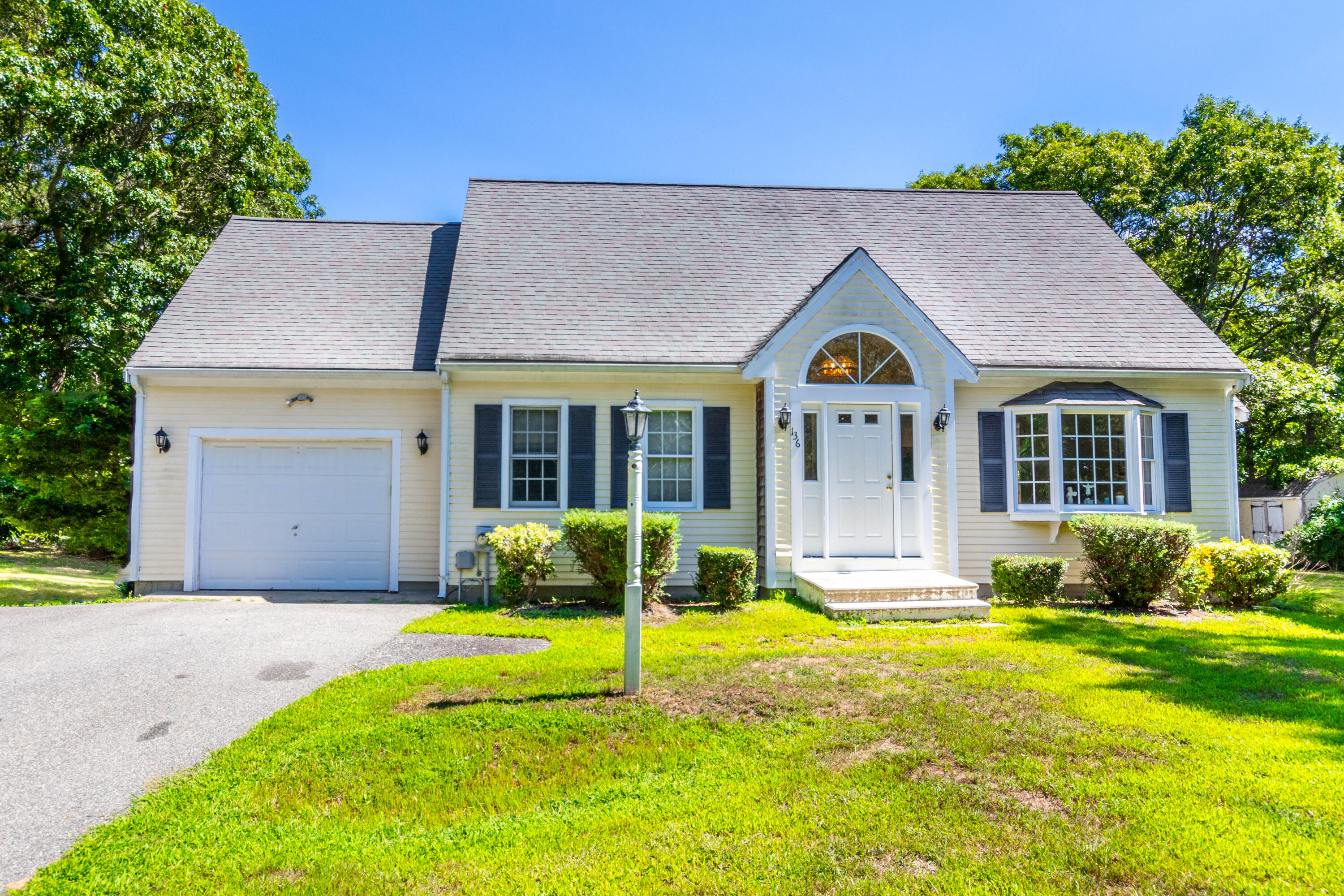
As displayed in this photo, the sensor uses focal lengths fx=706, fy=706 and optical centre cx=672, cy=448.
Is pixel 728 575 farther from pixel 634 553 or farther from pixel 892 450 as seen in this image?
pixel 634 553

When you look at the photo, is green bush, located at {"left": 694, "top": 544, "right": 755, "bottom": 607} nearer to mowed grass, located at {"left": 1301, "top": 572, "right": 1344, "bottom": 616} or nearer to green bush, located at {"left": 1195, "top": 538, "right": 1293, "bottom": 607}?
green bush, located at {"left": 1195, "top": 538, "right": 1293, "bottom": 607}

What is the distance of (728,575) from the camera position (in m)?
8.84

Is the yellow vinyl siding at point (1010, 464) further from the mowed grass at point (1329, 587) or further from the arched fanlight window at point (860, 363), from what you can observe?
the mowed grass at point (1329, 587)

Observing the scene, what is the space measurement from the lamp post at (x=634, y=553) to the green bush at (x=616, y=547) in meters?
2.75

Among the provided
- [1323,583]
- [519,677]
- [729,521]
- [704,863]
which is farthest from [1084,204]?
[704,863]

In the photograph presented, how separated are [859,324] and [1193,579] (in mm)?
5400

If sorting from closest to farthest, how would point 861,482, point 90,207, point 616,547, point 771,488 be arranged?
point 616,547 < point 771,488 < point 861,482 < point 90,207

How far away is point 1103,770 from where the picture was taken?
13.1 ft

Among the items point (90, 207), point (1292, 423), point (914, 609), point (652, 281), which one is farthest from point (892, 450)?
point (90, 207)

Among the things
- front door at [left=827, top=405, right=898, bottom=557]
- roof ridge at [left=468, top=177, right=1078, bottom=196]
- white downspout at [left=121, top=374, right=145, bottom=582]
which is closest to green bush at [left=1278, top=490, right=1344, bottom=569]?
roof ridge at [left=468, top=177, right=1078, bottom=196]

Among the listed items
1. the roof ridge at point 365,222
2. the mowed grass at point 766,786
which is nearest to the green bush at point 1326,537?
the mowed grass at point 766,786

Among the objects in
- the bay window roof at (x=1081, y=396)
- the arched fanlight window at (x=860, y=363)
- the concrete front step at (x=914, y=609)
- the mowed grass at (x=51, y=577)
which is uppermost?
the arched fanlight window at (x=860, y=363)

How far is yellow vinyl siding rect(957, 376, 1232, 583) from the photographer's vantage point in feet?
33.6

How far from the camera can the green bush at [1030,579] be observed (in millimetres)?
9250
